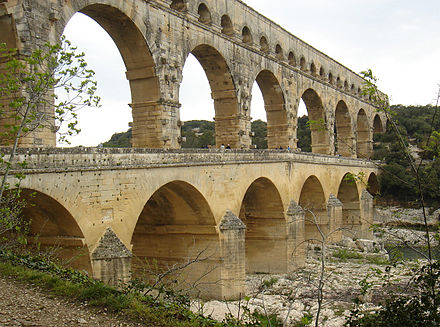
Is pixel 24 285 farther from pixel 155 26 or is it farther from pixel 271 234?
pixel 271 234

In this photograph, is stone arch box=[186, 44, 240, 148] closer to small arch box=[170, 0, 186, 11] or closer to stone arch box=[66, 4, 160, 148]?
small arch box=[170, 0, 186, 11]

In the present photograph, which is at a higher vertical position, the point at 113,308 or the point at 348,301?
the point at 113,308

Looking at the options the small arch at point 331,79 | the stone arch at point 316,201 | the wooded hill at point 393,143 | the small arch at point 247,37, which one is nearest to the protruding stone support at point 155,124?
the small arch at point 247,37

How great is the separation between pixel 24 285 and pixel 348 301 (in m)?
11.2

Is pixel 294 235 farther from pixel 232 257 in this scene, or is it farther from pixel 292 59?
pixel 292 59

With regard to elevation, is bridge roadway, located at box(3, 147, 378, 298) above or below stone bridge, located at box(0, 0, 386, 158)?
below

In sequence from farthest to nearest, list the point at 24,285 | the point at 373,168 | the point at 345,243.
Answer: the point at 373,168 → the point at 345,243 → the point at 24,285

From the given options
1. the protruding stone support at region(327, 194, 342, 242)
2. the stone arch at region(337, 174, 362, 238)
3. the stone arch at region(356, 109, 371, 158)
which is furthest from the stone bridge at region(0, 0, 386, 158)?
the stone arch at region(356, 109, 371, 158)

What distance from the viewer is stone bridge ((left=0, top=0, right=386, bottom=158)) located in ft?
38.7

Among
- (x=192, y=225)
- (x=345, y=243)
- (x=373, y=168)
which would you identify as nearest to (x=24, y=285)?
(x=192, y=225)

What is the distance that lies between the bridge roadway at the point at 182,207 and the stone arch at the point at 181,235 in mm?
35

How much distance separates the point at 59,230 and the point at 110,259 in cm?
131

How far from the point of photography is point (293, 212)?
21.0m

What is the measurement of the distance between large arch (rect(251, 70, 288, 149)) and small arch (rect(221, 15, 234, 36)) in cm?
431
